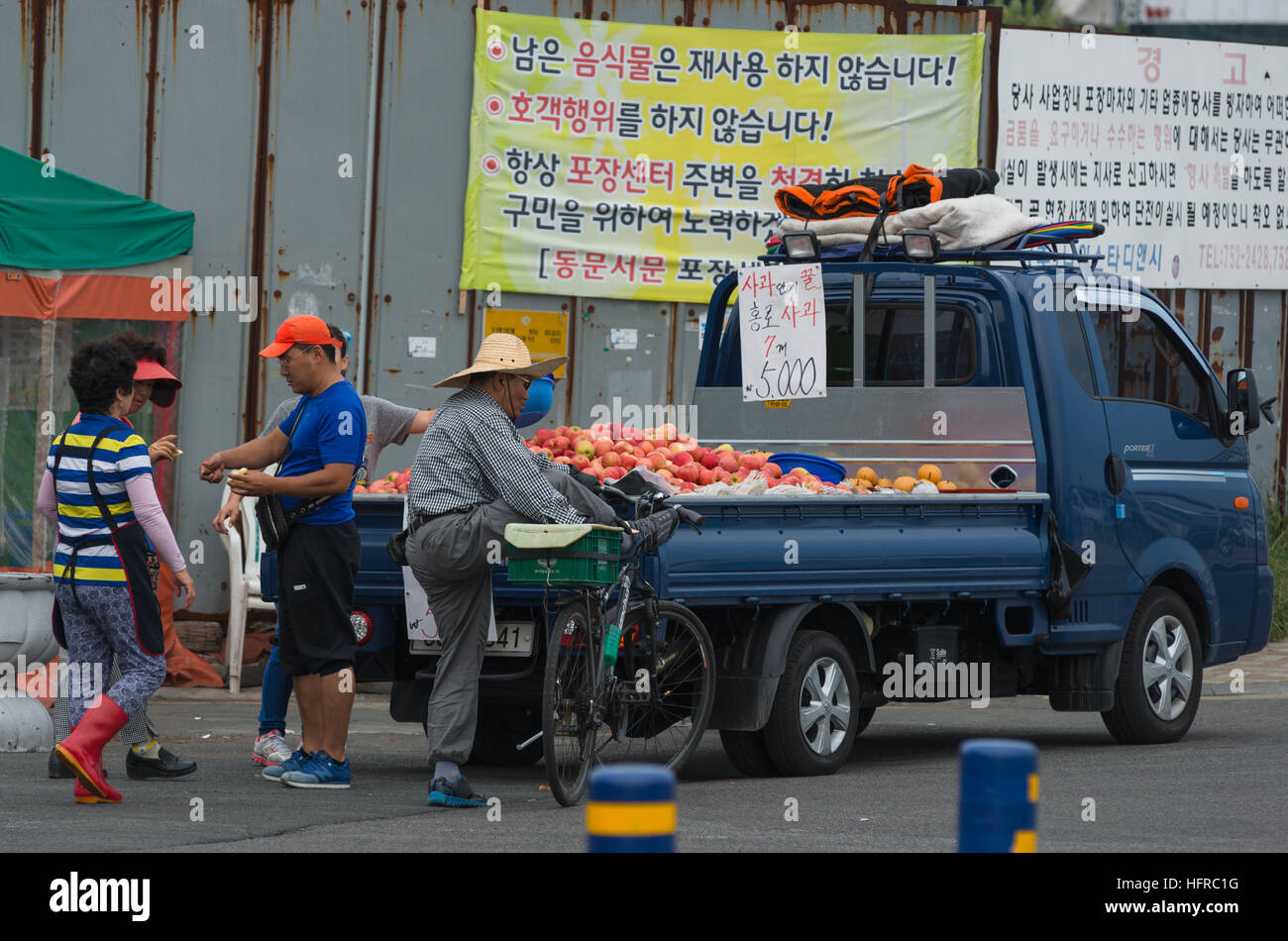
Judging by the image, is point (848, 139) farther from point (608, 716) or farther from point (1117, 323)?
point (608, 716)

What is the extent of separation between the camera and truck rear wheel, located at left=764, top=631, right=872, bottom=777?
8.83 meters

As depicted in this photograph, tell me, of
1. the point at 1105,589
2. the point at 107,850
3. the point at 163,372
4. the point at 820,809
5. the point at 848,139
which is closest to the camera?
the point at 107,850

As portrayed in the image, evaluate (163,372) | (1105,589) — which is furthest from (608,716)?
(1105,589)

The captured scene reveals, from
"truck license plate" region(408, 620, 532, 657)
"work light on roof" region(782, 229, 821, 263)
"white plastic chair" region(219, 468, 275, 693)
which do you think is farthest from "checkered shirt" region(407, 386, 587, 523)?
"white plastic chair" region(219, 468, 275, 693)

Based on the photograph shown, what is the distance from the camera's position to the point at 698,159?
14992 millimetres

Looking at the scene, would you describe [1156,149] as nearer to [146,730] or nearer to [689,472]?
[689,472]

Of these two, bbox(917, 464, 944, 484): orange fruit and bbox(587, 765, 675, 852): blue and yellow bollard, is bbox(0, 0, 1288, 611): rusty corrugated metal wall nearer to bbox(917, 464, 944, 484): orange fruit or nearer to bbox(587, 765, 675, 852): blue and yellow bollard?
bbox(917, 464, 944, 484): orange fruit

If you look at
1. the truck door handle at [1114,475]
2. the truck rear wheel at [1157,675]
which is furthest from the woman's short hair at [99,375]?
the truck rear wheel at [1157,675]

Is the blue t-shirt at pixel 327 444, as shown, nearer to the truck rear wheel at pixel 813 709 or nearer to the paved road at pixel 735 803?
the paved road at pixel 735 803

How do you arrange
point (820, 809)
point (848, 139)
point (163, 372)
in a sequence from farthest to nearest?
1. point (848, 139)
2. point (163, 372)
3. point (820, 809)

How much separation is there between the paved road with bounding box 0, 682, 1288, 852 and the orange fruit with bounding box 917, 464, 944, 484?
1.40 metres

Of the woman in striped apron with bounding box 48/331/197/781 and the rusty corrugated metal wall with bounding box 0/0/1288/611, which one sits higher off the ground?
the rusty corrugated metal wall with bounding box 0/0/1288/611

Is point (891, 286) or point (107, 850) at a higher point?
point (891, 286)

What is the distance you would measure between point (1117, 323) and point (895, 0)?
5.76 meters
